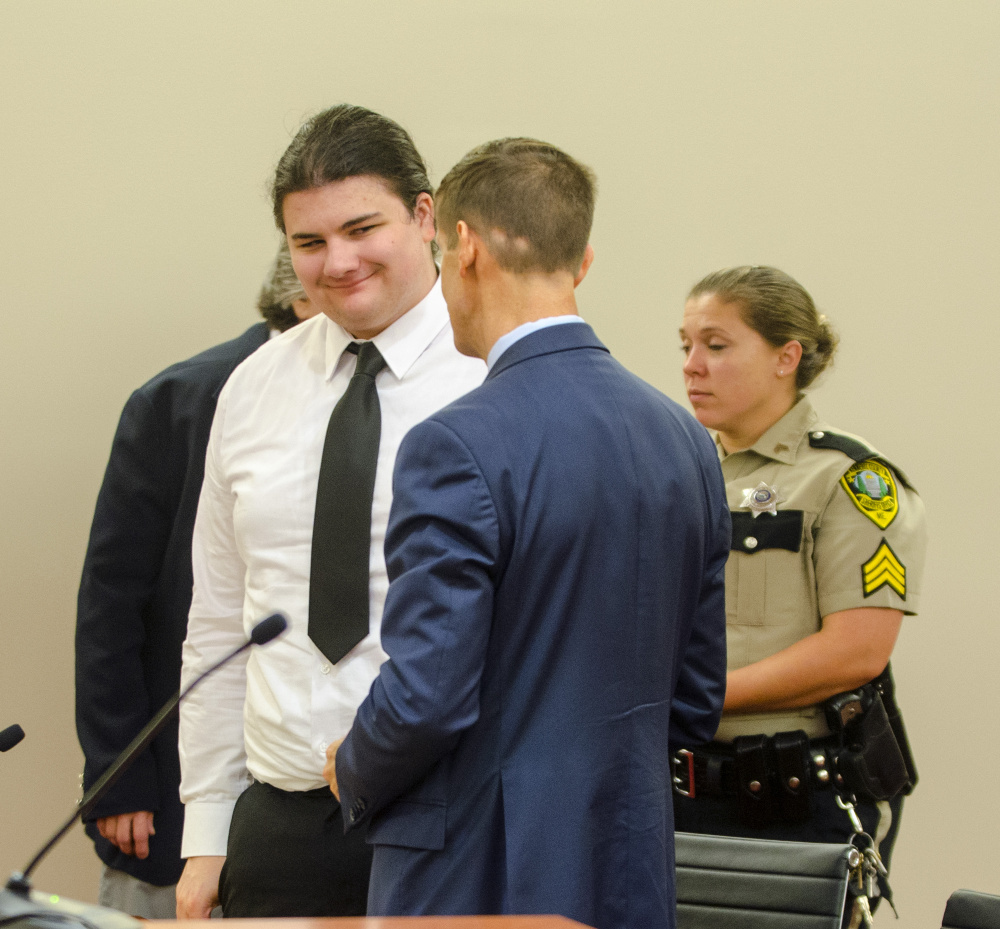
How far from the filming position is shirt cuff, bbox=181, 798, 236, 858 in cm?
150

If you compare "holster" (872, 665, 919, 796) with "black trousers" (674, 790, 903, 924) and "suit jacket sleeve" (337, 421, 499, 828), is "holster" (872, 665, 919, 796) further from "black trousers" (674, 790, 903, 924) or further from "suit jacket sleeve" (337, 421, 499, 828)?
"suit jacket sleeve" (337, 421, 499, 828)

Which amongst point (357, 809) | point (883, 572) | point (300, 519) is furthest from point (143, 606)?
point (883, 572)

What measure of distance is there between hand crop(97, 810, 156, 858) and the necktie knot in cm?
103

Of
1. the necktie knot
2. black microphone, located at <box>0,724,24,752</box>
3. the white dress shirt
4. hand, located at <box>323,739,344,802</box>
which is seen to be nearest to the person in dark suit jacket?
the white dress shirt

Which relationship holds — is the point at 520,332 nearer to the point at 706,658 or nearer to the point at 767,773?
the point at 706,658

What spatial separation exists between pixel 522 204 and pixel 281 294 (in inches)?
40.4

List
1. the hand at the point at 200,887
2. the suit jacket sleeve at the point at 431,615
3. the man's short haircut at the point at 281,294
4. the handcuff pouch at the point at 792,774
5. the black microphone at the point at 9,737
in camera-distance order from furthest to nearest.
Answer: the man's short haircut at the point at 281,294 < the handcuff pouch at the point at 792,774 < the hand at the point at 200,887 < the suit jacket sleeve at the point at 431,615 < the black microphone at the point at 9,737

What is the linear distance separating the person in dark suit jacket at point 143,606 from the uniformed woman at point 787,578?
3.11ft

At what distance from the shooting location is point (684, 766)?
1.89 m

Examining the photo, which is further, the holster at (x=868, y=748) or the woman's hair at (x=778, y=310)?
the woman's hair at (x=778, y=310)

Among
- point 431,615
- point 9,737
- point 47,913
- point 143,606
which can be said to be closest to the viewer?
point 47,913

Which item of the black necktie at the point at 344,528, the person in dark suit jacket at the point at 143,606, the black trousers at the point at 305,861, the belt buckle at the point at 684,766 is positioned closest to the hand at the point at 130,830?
the person in dark suit jacket at the point at 143,606

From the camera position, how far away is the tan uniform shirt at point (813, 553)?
185cm

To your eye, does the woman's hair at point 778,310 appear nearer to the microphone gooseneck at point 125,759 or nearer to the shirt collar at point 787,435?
the shirt collar at point 787,435
